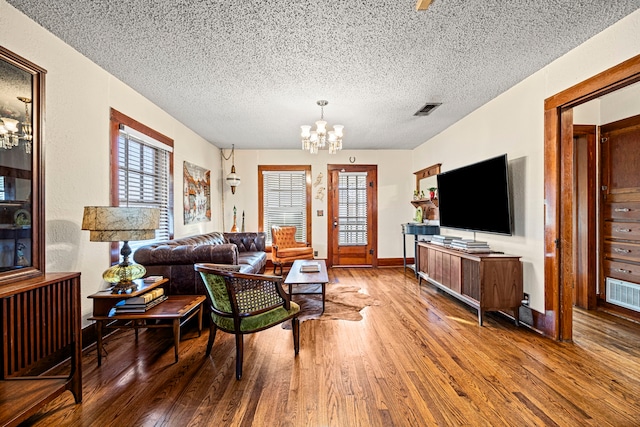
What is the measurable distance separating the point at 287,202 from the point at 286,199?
0.07m

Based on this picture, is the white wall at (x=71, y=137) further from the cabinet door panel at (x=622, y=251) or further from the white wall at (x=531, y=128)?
the cabinet door panel at (x=622, y=251)

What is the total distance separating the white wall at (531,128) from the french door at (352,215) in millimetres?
2684

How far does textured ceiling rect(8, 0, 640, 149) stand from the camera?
202 cm

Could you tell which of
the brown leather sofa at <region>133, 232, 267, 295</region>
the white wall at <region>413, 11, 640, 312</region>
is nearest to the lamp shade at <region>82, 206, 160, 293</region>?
the brown leather sofa at <region>133, 232, 267, 295</region>

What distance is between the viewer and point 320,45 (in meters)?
2.42

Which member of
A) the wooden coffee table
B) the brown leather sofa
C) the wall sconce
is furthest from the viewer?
the wall sconce

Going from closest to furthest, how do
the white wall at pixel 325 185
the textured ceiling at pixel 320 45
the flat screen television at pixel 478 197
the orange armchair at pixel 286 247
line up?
the textured ceiling at pixel 320 45 → the flat screen television at pixel 478 197 → the orange armchair at pixel 286 247 → the white wall at pixel 325 185

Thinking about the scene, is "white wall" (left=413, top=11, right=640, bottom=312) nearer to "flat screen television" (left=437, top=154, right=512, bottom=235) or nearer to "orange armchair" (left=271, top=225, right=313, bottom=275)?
"flat screen television" (left=437, top=154, right=512, bottom=235)

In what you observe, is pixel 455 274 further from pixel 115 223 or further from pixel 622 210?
pixel 115 223

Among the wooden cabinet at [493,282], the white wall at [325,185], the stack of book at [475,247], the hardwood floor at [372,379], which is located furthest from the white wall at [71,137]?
the stack of book at [475,247]

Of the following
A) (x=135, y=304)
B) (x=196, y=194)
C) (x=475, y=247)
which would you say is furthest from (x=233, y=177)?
(x=475, y=247)

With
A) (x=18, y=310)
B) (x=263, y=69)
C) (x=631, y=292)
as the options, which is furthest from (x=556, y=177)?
(x=18, y=310)

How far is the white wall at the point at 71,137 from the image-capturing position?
2.20 m

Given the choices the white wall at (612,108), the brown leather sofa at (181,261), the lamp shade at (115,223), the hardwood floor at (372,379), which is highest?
the white wall at (612,108)
